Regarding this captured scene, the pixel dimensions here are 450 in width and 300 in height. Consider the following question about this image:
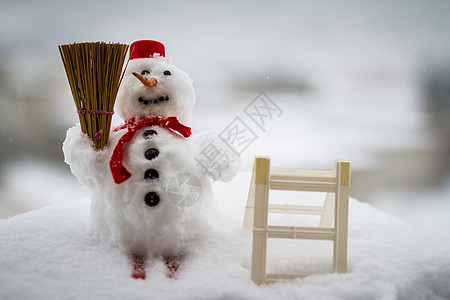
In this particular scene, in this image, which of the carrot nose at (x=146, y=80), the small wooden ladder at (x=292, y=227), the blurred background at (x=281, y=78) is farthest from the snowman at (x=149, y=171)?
the blurred background at (x=281, y=78)

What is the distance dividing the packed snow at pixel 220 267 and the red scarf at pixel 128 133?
0.62 ft

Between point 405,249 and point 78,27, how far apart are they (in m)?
1.41

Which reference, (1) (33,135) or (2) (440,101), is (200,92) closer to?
(1) (33,135)

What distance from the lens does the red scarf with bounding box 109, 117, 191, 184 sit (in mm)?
799

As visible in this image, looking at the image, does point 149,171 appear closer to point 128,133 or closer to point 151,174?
point 151,174

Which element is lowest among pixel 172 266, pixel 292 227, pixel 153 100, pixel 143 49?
pixel 172 266

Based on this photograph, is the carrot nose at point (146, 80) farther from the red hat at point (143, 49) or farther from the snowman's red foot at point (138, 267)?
the snowman's red foot at point (138, 267)

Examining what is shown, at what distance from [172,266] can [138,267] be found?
75mm

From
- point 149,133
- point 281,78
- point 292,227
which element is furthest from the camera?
point 281,78

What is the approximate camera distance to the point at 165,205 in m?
0.81

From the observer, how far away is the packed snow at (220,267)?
0.68 meters

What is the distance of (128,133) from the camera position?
0.86 metres

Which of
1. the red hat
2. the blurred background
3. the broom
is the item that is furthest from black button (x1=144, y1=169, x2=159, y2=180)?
the blurred background

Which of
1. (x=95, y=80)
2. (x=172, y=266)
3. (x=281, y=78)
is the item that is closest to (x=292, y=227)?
A: (x=172, y=266)
